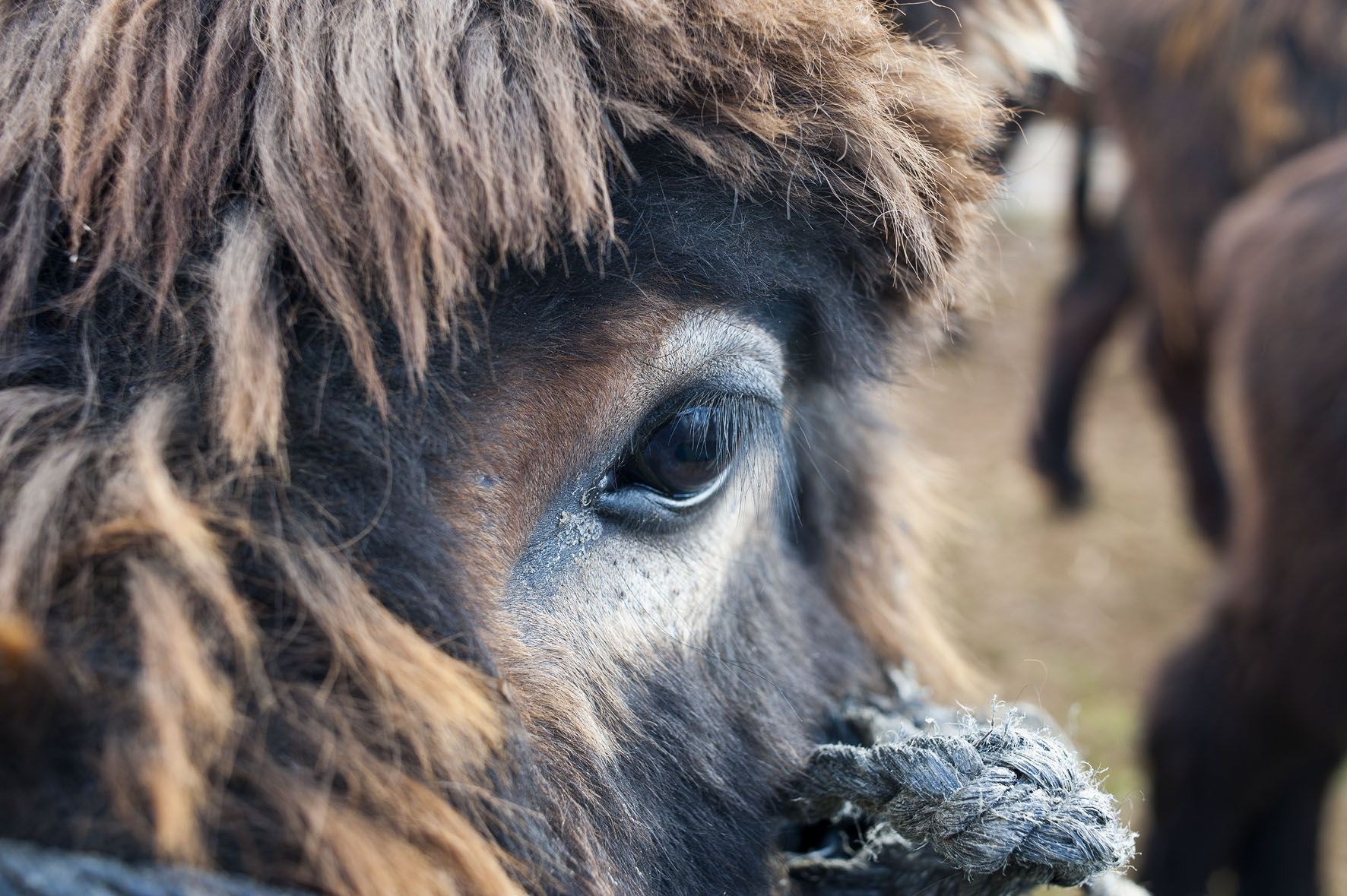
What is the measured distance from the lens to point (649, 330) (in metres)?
1.27

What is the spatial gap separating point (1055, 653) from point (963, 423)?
2066 mm

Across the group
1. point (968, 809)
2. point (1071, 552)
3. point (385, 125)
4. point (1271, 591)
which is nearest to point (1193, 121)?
point (1271, 591)

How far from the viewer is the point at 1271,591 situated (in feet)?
9.36

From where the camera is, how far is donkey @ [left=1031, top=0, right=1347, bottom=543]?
3.85 metres

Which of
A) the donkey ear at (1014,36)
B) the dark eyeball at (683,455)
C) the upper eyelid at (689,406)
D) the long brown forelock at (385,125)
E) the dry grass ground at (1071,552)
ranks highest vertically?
the donkey ear at (1014,36)

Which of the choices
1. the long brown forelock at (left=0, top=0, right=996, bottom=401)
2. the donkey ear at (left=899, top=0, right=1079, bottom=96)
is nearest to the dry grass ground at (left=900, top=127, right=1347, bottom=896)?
the donkey ear at (left=899, top=0, right=1079, bottom=96)

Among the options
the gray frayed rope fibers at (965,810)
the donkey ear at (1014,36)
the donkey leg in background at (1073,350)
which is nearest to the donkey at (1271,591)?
the donkey ear at (1014,36)

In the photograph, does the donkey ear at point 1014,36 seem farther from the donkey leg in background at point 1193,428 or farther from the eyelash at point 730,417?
the donkey leg in background at point 1193,428

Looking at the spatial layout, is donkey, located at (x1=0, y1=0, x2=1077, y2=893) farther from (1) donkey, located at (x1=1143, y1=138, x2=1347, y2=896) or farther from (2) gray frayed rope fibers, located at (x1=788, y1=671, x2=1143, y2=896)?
(1) donkey, located at (x1=1143, y1=138, x2=1347, y2=896)

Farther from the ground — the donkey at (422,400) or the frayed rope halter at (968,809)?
the donkey at (422,400)

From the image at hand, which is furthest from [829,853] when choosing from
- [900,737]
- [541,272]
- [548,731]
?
[541,272]

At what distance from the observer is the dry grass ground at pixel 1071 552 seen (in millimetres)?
4621

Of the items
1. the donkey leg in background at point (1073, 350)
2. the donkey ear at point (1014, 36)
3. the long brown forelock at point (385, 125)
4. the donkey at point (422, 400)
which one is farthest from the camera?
the donkey leg in background at point (1073, 350)

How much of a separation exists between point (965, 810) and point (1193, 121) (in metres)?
3.73
